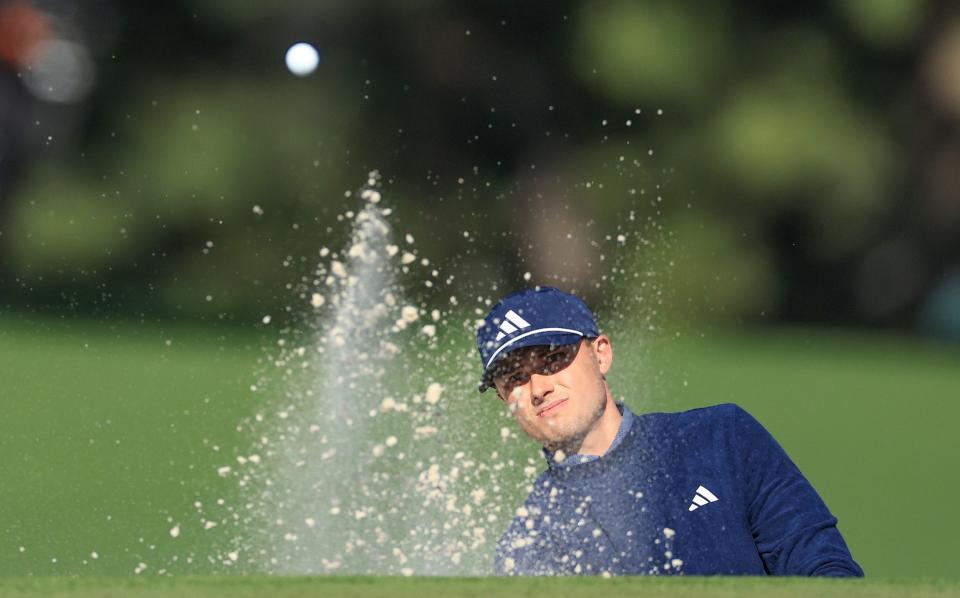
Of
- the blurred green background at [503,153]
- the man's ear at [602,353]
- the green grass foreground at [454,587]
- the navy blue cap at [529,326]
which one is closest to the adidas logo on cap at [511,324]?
the navy blue cap at [529,326]

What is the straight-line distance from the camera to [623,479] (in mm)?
3297

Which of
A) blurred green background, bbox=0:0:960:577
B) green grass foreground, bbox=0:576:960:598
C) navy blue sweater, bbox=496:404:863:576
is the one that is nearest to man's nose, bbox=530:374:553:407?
navy blue sweater, bbox=496:404:863:576

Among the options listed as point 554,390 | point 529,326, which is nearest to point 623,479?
point 554,390

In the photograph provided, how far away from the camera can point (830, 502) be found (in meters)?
7.10

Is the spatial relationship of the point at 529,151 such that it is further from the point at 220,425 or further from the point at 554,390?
the point at 554,390

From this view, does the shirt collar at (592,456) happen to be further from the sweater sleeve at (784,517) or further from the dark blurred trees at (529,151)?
the dark blurred trees at (529,151)

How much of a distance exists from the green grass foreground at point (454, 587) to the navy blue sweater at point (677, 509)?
2.14 ft

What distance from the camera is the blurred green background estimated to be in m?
13.1

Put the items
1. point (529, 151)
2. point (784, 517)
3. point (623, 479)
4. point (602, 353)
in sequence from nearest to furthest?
point (784, 517)
point (623, 479)
point (602, 353)
point (529, 151)

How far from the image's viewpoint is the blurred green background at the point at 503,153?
1312 centimetres

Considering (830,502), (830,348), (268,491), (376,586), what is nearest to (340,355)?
(268,491)

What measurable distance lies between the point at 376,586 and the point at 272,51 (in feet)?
38.2

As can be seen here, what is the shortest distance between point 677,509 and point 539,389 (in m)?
0.30

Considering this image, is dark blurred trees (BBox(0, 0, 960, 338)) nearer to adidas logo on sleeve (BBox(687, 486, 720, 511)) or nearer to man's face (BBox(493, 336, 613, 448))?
man's face (BBox(493, 336, 613, 448))
